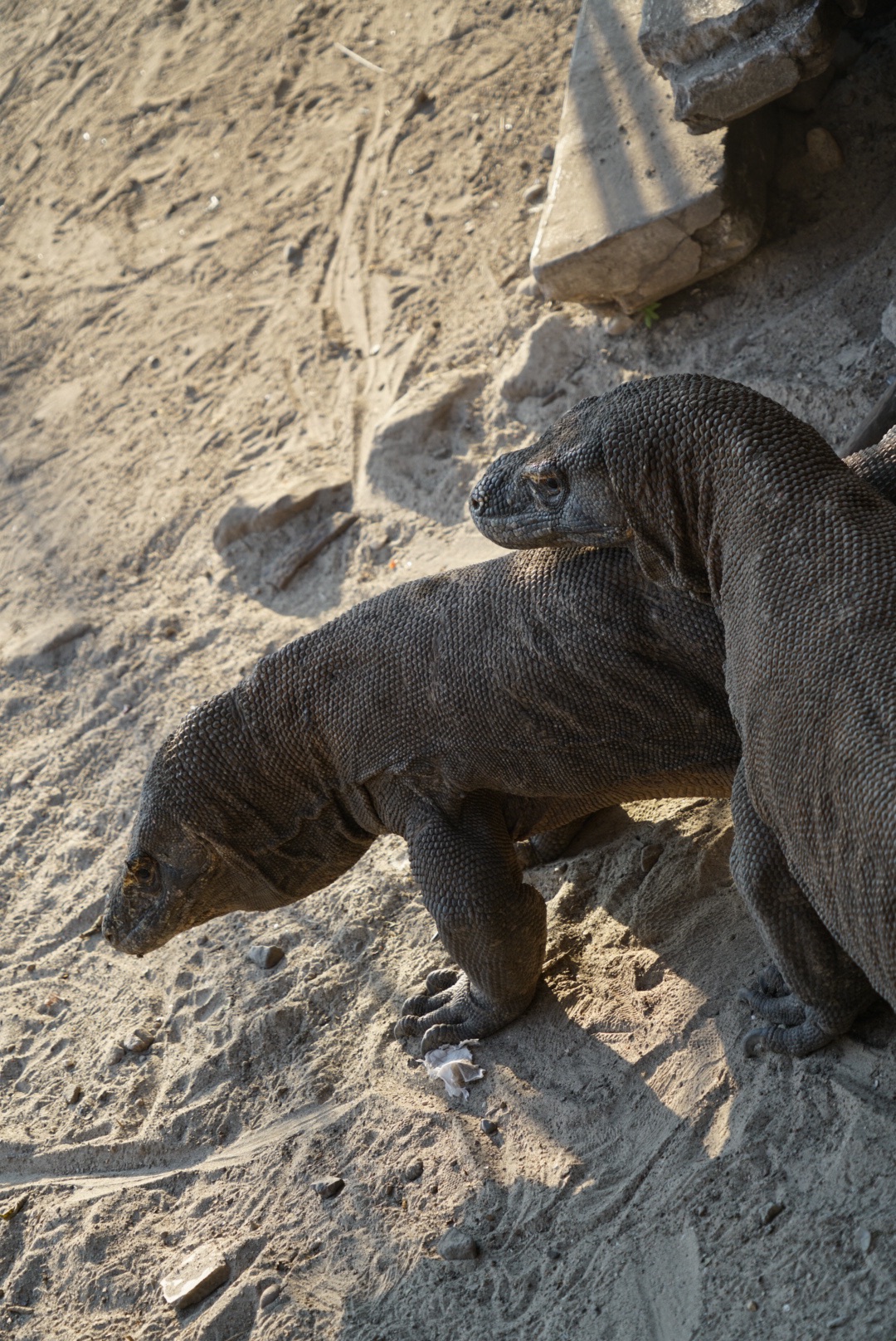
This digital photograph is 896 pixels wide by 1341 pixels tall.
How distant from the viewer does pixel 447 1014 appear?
14.5ft

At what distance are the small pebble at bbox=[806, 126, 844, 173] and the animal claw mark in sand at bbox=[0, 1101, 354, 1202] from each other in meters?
4.72

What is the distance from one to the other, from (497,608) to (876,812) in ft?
5.62

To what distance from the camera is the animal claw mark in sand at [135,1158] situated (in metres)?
4.39

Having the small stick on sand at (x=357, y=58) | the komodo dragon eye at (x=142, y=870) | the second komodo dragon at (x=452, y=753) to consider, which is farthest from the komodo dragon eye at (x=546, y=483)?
the small stick on sand at (x=357, y=58)

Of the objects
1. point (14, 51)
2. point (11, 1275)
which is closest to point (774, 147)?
point (11, 1275)

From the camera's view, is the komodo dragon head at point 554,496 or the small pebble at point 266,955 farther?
the small pebble at point 266,955

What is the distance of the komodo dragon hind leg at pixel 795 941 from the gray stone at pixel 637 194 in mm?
3319

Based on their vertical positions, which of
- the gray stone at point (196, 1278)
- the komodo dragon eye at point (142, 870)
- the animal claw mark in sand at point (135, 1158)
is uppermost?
the komodo dragon eye at point (142, 870)

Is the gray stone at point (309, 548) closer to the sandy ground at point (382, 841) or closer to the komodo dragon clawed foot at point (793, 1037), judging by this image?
the sandy ground at point (382, 841)

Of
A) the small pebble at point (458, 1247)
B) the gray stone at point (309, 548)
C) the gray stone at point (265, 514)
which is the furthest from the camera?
the gray stone at point (265, 514)

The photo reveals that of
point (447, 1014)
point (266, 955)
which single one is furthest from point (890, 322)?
point (266, 955)

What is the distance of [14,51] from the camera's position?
13430mm

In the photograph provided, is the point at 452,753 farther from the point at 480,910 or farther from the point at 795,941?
the point at 795,941

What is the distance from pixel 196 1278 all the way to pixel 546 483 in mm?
2721
